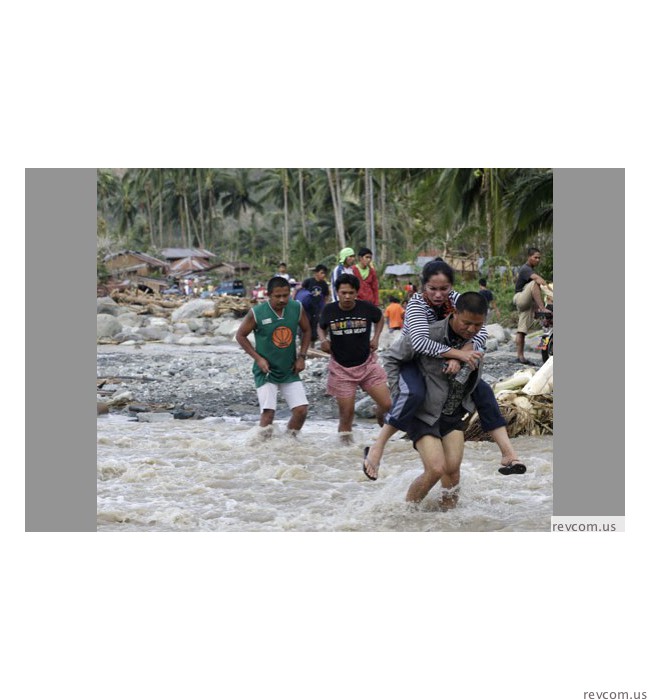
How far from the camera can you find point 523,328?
457 inches

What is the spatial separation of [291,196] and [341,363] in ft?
151

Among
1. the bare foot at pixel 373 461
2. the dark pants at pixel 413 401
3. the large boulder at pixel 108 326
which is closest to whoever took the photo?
the dark pants at pixel 413 401

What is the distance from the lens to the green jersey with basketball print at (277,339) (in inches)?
312

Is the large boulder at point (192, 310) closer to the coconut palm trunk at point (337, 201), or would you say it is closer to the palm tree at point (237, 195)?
the coconut palm trunk at point (337, 201)

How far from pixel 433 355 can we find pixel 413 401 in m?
0.31

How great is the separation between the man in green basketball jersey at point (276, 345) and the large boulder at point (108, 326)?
9.46m

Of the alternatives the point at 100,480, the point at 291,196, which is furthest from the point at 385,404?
the point at 291,196

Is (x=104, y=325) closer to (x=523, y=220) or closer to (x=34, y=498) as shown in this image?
(x=523, y=220)

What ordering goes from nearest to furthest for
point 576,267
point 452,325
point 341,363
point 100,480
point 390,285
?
point 452,325, point 576,267, point 100,480, point 341,363, point 390,285

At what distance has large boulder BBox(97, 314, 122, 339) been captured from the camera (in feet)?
57.5

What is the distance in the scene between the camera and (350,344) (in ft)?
26.6

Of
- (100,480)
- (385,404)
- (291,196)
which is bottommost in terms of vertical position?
(100,480)

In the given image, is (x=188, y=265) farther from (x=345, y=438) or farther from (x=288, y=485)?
(x=288, y=485)

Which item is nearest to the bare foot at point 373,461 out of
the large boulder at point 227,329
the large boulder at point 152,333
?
the large boulder at point 152,333
